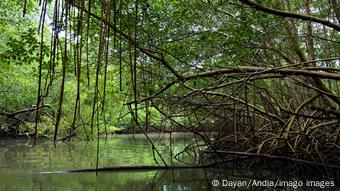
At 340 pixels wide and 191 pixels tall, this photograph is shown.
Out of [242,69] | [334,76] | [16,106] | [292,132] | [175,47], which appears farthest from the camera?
[16,106]

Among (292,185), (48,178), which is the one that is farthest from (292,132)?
(48,178)

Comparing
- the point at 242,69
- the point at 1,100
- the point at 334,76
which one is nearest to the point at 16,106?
the point at 1,100

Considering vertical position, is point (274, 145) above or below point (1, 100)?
below

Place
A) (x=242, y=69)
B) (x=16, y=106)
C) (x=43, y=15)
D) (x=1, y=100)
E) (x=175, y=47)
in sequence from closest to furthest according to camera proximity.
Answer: (x=43, y=15), (x=242, y=69), (x=175, y=47), (x=1, y=100), (x=16, y=106)

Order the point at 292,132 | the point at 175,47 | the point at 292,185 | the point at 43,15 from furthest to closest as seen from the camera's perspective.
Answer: the point at 175,47, the point at 292,132, the point at 292,185, the point at 43,15

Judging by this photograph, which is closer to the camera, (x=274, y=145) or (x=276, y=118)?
(x=274, y=145)

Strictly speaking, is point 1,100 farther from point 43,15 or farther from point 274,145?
point 43,15

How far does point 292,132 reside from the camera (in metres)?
3.98

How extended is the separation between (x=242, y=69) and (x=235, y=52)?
1.16 meters

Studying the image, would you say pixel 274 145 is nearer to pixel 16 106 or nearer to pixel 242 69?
pixel 242 69

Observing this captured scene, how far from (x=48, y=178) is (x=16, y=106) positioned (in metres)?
8.33

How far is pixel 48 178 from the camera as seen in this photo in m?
4.02

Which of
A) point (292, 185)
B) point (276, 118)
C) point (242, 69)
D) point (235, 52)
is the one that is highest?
point (235, 52)

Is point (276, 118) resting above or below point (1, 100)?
below
